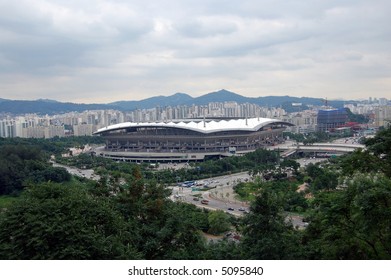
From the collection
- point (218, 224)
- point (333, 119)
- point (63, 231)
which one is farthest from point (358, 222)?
point (333, 119)

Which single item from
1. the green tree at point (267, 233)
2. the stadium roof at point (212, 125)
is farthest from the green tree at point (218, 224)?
the stadium roof at point (212, 125)

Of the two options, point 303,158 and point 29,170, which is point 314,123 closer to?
point 303,158

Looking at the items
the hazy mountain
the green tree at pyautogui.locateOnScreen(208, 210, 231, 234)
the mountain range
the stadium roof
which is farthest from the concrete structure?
the hazy mountain

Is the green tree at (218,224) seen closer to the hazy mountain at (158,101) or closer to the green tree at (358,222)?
the green tree at (358,222)

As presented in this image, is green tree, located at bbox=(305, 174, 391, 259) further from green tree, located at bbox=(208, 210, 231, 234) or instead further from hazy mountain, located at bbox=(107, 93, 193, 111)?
hazy mountain, located at bbox=(107, 93, 193, 111)

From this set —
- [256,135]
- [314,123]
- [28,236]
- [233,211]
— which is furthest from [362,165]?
[314,123]
